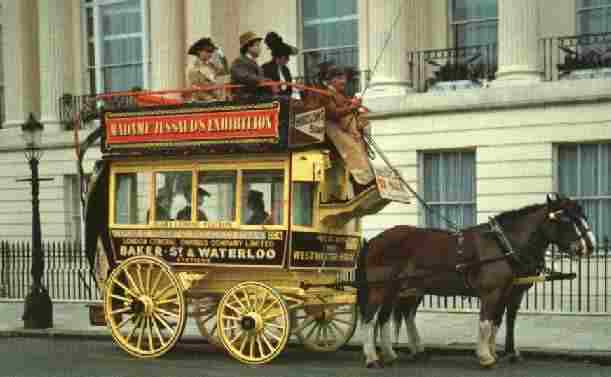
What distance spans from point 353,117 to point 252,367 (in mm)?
3173

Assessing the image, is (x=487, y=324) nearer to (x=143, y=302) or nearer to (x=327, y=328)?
(x=327, y=328)

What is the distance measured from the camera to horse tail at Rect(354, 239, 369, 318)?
42.4 ft

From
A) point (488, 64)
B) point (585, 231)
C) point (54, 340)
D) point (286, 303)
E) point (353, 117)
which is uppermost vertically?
point (488, 64)

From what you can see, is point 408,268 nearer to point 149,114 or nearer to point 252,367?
point 252,367

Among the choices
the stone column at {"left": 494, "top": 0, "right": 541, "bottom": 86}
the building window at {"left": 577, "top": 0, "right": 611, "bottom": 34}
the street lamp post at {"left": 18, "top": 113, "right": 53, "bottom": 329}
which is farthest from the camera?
the building window at {"left": 577, "top": 0, "right": 611, "bottom": 34}

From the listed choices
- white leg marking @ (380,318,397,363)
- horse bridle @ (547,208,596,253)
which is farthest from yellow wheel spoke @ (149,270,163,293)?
horse bridle @ (547,208,596,253)

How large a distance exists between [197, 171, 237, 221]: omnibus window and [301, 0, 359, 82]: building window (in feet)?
40.1

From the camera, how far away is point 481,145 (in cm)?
2216

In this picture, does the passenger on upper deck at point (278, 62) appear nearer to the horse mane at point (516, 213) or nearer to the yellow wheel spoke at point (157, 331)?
the horse mane at point (516, 213)

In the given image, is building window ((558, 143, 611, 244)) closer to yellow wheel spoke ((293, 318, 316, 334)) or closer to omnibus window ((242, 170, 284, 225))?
yellow wheel spoke ((293, 318, 316, 334))

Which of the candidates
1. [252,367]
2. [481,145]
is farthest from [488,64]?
[252,367]

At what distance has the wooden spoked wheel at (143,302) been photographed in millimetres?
13453

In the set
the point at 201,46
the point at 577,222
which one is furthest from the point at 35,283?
the point at 577,222

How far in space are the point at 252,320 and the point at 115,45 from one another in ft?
61.3
